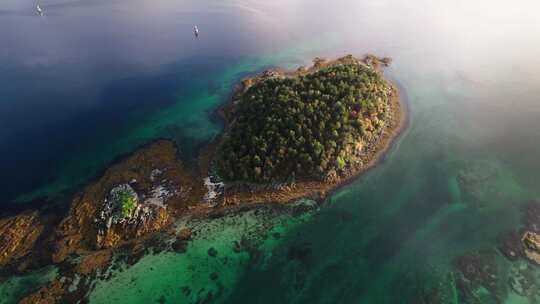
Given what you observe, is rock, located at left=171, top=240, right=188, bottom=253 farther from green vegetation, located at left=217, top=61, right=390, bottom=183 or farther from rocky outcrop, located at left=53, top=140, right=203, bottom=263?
green vegetation, located at left=217, top=61, right=390, bottom=183

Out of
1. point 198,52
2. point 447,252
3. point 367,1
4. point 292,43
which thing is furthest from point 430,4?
point 447,252

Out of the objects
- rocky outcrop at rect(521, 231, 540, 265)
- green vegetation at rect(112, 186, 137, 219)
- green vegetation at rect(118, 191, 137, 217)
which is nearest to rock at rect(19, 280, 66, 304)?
green vegetation at rect(112, 186, 137, 219)

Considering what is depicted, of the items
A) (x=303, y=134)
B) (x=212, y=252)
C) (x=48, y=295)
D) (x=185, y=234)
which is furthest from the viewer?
(x=303, y=134)

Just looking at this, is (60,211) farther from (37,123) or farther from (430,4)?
(430,4)

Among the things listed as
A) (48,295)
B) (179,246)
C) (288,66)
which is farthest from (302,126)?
(48,295)

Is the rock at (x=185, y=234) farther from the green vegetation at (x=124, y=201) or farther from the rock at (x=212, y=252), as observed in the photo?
the green vegetation at (x=124, y=201)

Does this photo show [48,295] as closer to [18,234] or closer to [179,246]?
[18,234]

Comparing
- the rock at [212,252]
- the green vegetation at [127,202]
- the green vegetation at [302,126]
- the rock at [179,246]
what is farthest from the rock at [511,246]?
the green vegetation at [127,202]
